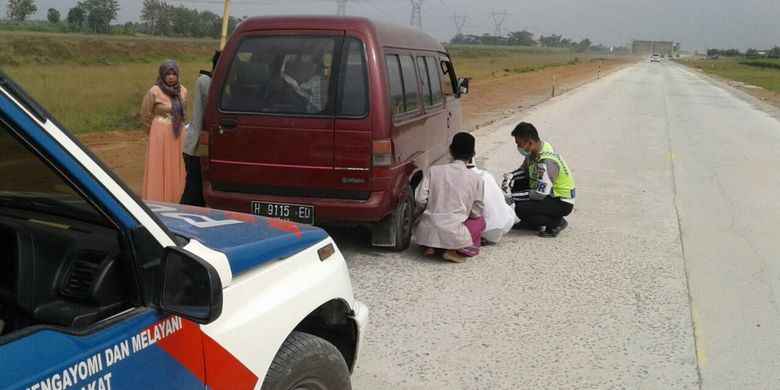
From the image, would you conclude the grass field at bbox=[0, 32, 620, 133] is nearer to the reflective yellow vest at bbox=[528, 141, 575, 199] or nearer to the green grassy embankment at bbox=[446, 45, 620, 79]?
the reflective yellow vest at bbox=[528, 141, 575, 199]

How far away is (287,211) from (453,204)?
1416 millimetres

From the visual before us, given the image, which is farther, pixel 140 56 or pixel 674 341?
pixel 140 56

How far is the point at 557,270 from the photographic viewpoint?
5.73m

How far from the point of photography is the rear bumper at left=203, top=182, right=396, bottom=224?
17.5 ft

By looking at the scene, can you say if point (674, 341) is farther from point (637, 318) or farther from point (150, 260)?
point (150, 260)

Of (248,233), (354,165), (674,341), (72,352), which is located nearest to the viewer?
(72,352)

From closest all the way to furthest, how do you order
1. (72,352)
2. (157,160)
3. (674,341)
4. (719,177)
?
(72,352)
(674,341)
(157,160)
(719,177)

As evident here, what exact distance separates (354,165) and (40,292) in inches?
138

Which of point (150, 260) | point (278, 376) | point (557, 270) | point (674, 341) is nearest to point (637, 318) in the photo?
point (674, 341)

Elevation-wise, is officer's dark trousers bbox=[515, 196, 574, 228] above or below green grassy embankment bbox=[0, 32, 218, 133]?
below

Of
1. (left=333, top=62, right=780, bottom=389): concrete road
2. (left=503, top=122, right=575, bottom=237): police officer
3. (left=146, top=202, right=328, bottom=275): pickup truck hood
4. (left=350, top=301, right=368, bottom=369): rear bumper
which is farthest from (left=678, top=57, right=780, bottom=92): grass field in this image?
(left=146, top=202, right=328, bottom=275): pickup truck hood

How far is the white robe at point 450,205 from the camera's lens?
5.71m

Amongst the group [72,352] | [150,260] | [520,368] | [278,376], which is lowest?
[520,368]

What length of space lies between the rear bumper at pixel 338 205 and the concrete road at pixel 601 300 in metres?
0.50
